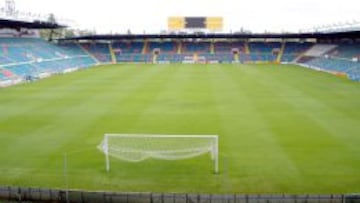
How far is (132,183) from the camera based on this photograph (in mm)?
14672

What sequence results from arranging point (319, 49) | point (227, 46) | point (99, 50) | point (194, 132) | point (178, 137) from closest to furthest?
point (178, 137) → point (194, 132) → point (319, 49) → point (99, 50) → point (227, 46)

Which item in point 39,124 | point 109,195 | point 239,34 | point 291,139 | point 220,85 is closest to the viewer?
point 109,195

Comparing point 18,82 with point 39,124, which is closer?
point 39,124

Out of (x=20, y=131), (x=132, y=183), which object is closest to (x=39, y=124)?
(x=20, y=131)

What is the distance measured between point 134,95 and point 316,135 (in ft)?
53.6

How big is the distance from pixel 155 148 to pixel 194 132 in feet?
14.2

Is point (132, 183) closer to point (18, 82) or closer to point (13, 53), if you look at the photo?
point (18, 82)

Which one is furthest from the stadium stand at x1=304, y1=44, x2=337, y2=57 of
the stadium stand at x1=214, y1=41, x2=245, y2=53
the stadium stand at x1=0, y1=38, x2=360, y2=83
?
the stadium stand at x1=214, y1=41, x2=245, y2=53

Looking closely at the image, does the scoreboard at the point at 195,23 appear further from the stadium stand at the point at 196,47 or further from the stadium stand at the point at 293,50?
the stadium stand at the point at 293,50

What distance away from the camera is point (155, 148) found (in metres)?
17.0

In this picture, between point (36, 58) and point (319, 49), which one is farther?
point (319, 49)

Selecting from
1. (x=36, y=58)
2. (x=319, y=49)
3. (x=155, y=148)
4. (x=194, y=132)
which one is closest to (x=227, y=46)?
(x=319, y=49)

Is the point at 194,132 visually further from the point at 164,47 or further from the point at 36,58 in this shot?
the point at 164,47

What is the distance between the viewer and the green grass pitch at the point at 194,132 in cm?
1485
